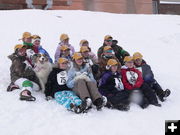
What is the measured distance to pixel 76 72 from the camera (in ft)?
25.2

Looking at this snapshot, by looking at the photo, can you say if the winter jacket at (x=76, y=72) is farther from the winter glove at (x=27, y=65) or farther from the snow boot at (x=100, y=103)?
the winter glove at (x=27, y=65)

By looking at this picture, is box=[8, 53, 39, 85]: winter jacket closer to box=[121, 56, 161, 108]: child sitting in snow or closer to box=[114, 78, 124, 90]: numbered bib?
box=[114, 78, 124, 90]: numbered bib

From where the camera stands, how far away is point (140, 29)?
15.9 metres

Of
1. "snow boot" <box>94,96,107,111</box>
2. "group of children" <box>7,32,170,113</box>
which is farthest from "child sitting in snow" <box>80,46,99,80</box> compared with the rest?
"snow boot" <box>94,96,107,111</box>

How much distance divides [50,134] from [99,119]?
1121mm

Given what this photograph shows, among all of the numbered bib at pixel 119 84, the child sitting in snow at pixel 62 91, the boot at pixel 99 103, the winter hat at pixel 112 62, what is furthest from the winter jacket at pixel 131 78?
the child sitting in snow at pixel 62 91

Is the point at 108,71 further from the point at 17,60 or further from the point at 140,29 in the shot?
the point at 140,29

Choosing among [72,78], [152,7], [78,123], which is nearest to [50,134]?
[78,123]

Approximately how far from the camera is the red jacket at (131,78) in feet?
26.2

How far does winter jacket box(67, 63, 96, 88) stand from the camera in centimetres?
751

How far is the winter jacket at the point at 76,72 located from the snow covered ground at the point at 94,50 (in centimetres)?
58

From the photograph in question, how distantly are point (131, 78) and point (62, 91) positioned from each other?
168 cm

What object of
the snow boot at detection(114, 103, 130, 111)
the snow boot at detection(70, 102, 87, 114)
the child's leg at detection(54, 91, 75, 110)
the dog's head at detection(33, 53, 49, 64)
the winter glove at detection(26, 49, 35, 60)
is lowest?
the snow boot at detection(114, 103, 130, 111)

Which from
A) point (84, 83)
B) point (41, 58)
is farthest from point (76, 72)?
point (41, 58)
